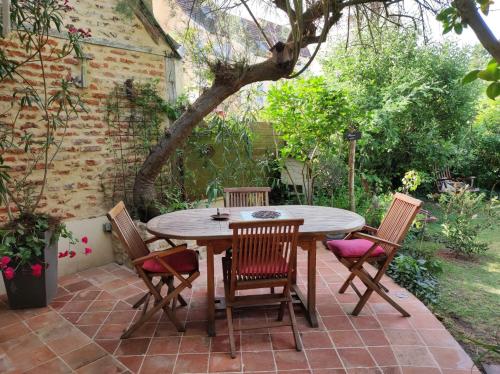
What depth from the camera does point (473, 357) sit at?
7.56 ft

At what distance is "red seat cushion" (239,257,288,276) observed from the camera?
2354mm

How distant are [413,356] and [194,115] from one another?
Result: 3006 mm

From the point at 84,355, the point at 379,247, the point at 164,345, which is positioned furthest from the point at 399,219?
the point at 84,355

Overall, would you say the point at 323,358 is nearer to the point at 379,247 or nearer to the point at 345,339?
the point at 345,339

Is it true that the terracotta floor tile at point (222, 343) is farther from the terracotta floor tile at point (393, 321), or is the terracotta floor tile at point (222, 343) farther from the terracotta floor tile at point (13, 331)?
the terracotta floor tile at point (13, 331)

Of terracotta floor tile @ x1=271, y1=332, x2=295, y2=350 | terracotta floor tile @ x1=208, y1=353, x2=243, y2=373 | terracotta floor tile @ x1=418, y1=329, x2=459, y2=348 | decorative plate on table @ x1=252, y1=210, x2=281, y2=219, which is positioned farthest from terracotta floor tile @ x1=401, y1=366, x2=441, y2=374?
decorative plate on table @ x1=252, y1=210, x2=281, y2=219

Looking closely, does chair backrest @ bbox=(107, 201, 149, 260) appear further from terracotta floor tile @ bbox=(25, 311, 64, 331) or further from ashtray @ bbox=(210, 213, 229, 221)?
terracotta floor tile @ bbox=(25, 311, 64, 331)

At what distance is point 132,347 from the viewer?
7.83 feet

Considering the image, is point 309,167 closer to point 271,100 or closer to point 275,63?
point 271,100

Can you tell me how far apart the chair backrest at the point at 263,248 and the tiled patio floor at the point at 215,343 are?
1.64ft

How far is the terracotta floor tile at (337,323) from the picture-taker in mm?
2613

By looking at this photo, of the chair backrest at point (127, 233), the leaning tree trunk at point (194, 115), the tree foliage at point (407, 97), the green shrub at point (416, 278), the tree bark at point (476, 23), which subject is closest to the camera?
the tree bark at point (476, 23)

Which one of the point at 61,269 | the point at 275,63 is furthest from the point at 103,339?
the point at 275,63

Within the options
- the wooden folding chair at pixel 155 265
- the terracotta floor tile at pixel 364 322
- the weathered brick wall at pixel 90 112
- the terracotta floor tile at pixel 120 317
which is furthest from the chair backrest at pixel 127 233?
the terracotta floor tile at pixel 364 322
